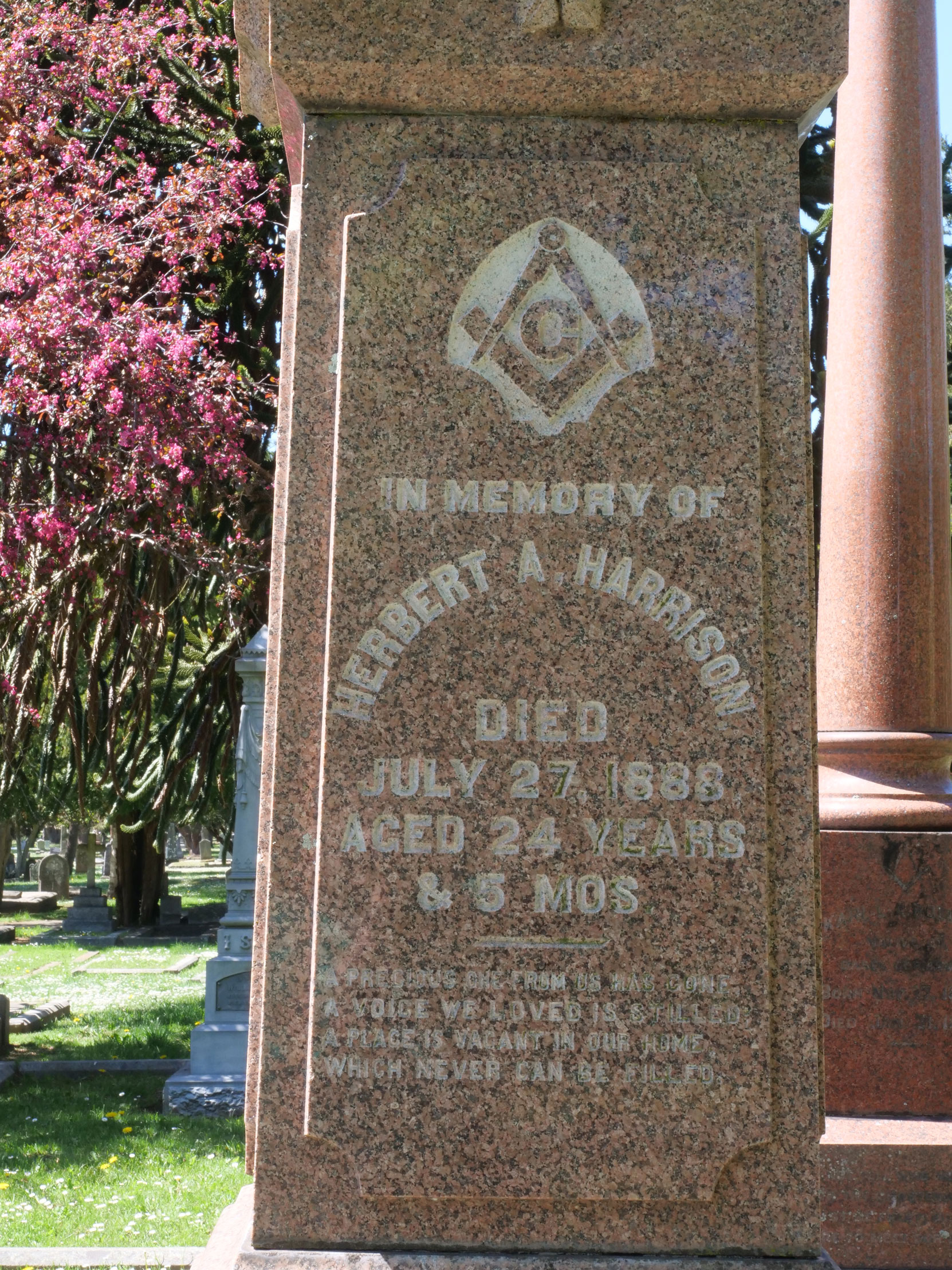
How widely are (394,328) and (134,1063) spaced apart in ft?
29.4

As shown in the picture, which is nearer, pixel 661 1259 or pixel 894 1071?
pixel 661 1259

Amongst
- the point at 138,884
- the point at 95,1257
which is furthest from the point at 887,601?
the point at 138,884

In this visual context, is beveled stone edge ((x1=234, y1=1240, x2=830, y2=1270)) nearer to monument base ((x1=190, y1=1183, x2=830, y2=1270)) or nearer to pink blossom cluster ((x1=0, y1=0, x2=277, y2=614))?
monument base ((x1=190, y1=1183, x2=830, y2=1270))

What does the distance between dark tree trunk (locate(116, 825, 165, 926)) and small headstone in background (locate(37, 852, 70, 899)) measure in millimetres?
9163

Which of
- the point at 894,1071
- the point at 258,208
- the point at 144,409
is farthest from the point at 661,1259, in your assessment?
the point at 258,208

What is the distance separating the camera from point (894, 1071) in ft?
14.3

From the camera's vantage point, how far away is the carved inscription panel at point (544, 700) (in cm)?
243

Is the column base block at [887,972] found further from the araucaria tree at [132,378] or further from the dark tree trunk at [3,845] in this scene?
the dark tree trunk at [3,845]

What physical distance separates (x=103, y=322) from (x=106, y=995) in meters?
9.24

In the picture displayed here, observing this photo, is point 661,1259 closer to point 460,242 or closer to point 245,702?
point 460,242

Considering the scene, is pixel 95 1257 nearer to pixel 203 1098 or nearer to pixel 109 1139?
pixel 109 1139

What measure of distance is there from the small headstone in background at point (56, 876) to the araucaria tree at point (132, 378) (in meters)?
21.5

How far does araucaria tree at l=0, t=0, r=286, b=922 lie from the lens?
8.02 metres

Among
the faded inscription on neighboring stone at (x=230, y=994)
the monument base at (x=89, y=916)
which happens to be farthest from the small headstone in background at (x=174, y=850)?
the faded inscription on neighboring stone at (x=230, y=994)
